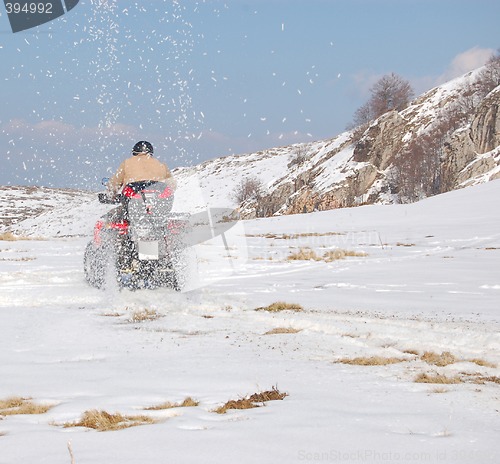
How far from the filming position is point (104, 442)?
9.48ft

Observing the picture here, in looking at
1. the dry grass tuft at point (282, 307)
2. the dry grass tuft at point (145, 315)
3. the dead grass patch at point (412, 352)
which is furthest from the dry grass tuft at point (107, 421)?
the dry grass tuft at point (282, 307)

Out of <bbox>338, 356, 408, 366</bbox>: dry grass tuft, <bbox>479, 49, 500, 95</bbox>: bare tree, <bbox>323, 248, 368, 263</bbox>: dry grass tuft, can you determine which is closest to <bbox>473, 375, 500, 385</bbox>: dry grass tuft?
<bbox>338, 356, 408, 366</bbox>: dry grass tuft

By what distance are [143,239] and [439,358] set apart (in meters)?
4.99

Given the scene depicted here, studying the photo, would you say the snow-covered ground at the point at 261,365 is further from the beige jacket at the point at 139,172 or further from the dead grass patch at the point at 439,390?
the beige jacket at the point at 139,172

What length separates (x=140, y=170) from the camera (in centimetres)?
944

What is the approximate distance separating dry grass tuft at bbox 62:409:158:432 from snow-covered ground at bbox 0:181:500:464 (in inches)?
3.1

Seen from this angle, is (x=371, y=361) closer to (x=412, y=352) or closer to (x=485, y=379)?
(x=412, y=352)

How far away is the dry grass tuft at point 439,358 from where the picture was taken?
491 centimetres

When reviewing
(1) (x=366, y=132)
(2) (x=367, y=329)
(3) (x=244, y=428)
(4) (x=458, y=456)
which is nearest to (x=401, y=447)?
(4) (x=458, y=456)

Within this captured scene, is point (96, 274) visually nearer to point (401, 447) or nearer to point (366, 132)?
point (401, 447)

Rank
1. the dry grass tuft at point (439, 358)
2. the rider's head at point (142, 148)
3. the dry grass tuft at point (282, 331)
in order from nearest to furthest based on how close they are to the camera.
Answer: the dry grass tuft at point (439, 358), the dry grass tuft at point (282, 331), the rider's head at point (142, 148)

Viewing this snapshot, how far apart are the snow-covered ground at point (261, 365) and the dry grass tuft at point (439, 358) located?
4cm

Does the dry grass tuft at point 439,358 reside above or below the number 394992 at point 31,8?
below

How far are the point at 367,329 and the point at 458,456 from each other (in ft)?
12.4
